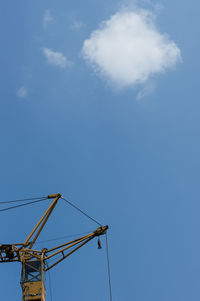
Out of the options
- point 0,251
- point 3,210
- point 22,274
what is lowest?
point 22,274

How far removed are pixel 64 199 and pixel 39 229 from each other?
562 centimetres

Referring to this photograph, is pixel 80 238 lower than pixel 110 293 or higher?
higher

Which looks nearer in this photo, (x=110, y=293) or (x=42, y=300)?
(x=42, y=300)

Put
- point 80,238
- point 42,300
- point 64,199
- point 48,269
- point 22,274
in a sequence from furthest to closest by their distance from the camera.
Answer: point 64,199, point 80,238, point 48,269, point 22,274, point 42,300

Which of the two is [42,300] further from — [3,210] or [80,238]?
[3,210]

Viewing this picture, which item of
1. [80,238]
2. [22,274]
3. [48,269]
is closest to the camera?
[22,274]

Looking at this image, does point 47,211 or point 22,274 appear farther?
point 47,211

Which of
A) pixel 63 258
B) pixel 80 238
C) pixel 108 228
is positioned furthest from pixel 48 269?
pixel 108 228

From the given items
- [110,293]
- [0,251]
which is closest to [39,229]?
[0,251]

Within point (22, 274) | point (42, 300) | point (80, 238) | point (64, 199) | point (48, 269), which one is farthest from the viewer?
point (64, 199)

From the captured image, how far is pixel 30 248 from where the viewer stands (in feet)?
129

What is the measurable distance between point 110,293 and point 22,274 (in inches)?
389

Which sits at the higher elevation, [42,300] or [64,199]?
[64,199]

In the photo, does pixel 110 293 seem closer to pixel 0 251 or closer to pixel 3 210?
pixel 0 251
